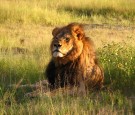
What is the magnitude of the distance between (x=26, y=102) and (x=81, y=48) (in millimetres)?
1098

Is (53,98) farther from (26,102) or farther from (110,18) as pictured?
(110,18)

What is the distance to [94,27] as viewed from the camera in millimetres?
18047

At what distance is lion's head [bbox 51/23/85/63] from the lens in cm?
661

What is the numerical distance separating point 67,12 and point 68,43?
1386 cm

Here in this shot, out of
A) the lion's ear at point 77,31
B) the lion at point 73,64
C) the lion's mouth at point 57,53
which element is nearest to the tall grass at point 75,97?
the lion at point 73,64

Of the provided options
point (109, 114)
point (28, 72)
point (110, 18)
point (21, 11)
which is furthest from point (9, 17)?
point (109, 114)

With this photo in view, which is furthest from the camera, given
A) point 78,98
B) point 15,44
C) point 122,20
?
point 122,20

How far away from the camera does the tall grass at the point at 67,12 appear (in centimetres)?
1789

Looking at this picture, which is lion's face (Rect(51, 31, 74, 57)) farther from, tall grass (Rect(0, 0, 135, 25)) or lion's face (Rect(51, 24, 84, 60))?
tall grass (Rect(0, 0, 135, 25))

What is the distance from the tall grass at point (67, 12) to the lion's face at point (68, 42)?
10.6 meters

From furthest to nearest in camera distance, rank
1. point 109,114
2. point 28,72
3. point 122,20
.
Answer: point 122,20 → point 28,72 → point 109,114

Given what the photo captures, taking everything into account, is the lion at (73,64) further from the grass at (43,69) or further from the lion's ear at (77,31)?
the grass at (43,69)

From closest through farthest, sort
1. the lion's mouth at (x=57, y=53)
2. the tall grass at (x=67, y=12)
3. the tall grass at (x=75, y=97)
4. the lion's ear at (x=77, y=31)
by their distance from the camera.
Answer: the tall grass at (x=75, y=97)
the lion's mouth at (x=57, y=53)
the lion's ear at (x=77, y=31)
the tall grass at (x=67, y=12)

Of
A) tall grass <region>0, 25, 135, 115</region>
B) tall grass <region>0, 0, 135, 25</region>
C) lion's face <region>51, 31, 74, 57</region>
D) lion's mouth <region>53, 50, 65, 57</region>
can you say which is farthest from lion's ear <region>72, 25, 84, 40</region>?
tall grass <region>0, 0, 135, 25</region>
